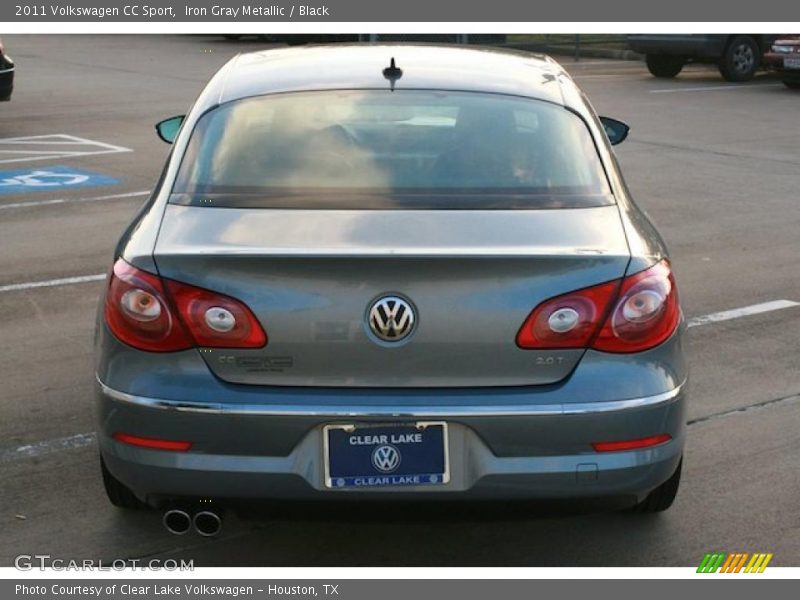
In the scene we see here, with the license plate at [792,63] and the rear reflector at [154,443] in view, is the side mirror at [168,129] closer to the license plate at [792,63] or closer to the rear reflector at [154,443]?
the rear reflector at [154,443]

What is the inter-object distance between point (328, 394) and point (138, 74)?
758 inches

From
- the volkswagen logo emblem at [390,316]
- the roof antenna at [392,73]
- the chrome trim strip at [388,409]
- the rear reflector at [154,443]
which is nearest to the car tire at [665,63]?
the roof antenna at [392,73]

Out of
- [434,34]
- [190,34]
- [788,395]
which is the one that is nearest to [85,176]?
[788,395]

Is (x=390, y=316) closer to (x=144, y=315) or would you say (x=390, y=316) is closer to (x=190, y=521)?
(x=144, y=315)

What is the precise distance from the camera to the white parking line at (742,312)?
23.8ft

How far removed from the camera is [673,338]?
4051 millimetres

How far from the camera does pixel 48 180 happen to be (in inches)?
466

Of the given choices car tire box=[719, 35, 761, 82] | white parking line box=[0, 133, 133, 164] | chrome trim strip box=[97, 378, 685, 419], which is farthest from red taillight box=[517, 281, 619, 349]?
car tire box=[719, 35, 761, 82]

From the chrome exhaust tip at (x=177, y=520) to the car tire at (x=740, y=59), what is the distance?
61.5 feet

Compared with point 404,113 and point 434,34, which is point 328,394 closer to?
point 404,113

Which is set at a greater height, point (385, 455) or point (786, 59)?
point (385, 455)

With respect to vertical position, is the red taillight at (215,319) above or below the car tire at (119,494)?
above

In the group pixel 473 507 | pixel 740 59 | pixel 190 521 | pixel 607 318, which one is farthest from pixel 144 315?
pixel 740 59

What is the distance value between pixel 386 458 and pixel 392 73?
1676mm
